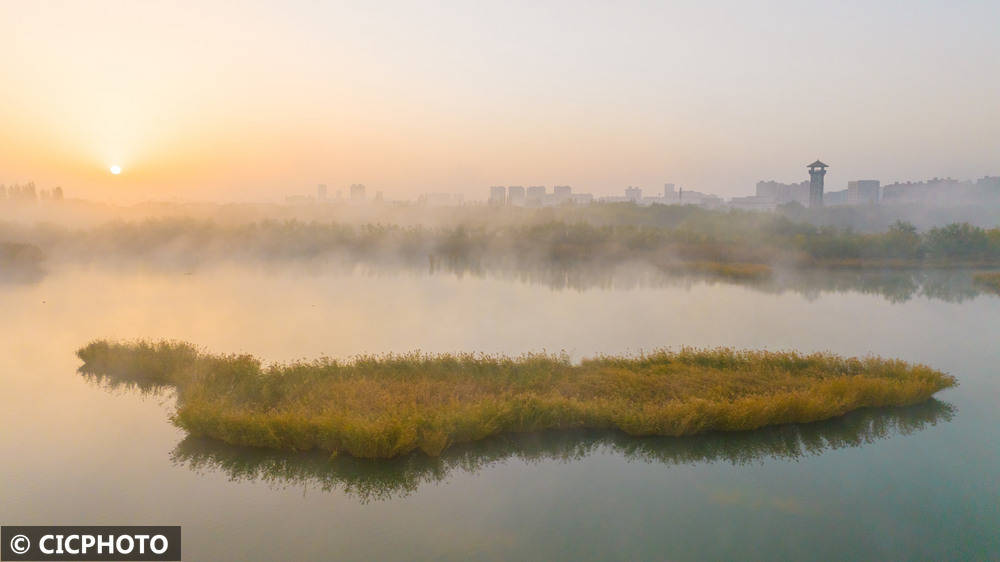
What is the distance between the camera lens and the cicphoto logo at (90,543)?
7145 mm

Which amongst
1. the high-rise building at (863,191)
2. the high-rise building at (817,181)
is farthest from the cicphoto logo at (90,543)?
the high-rise building at (863,191)

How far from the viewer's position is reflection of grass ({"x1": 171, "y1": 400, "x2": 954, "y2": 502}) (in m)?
8.77

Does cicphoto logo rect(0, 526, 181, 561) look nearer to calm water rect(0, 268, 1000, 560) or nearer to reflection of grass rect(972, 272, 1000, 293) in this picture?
calm water rect(0, 268, 1000, 560)

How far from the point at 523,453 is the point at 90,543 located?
5.73 metres

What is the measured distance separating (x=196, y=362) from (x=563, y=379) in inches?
297

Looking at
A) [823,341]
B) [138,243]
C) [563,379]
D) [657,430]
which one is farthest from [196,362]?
[138,243]

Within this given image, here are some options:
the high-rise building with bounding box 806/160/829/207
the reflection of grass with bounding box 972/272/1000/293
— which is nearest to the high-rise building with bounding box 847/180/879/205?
the high-rise building with bounding box 806/160/829/207

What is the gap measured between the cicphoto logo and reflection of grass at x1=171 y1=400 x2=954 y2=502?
4.99ft

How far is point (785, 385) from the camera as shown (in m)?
12.1

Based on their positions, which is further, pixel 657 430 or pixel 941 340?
pixel 941 340

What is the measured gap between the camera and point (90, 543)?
7.36m

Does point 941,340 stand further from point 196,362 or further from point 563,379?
point 196,362

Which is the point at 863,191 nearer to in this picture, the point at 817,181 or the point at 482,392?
the point at 817,181

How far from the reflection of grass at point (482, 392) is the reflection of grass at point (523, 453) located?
0.17 meters
